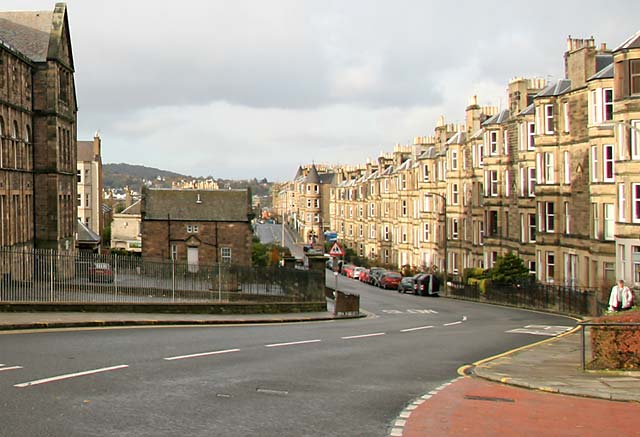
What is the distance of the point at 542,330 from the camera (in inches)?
1097

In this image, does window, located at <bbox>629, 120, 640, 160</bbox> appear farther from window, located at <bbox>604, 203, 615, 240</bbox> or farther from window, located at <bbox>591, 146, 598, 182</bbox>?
window, located at <bbox>604, 203, 615, 240</bbox>

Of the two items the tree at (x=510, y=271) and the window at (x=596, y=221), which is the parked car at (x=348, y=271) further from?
the window at (x=596, y=221)

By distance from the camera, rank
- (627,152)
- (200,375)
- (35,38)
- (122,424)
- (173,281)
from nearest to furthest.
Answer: (122,424)
(200,375)
(173,281)
(627,152)
(35,38)

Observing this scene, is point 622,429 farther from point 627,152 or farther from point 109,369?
point 627,152

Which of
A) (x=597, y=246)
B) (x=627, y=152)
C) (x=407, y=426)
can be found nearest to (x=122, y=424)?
(x=407, y=426)

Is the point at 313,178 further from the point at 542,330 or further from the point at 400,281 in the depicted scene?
the point at 542,330

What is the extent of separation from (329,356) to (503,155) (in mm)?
41901

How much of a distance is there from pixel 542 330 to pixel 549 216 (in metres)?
19.6

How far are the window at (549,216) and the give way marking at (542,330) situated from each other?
17.2 metres

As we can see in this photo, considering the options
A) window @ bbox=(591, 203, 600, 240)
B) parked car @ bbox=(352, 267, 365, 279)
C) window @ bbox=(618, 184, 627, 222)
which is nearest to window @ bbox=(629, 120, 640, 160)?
window @ bbox=(618, 184, 627, 222)

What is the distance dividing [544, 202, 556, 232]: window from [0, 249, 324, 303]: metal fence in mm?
18373

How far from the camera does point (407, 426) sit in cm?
1066

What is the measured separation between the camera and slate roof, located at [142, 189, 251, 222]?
63.1 meters

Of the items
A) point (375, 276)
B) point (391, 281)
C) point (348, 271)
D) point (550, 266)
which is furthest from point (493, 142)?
point (348, 271)
